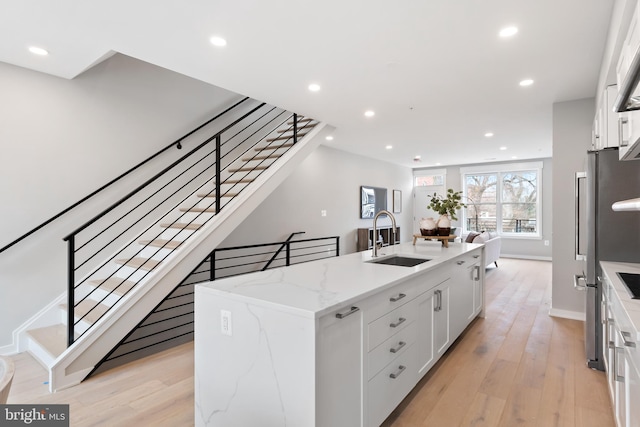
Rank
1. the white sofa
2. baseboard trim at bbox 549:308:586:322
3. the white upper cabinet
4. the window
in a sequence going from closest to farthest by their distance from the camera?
the white upper cabinet < baseboard trim at bbox 549:308:586:322 < the white sofa < the window

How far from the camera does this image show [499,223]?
9.01 m

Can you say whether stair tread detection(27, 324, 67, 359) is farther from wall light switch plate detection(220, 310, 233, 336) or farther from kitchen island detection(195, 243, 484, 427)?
wall light switch plate detection(220, 310, 233, 336)

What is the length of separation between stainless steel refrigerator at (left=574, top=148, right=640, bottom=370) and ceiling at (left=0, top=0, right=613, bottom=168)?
1001 millimetres

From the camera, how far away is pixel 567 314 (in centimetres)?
391

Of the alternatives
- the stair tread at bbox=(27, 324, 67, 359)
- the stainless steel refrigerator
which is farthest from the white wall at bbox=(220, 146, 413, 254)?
the stainless steel refrigerator

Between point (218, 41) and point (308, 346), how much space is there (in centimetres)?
242

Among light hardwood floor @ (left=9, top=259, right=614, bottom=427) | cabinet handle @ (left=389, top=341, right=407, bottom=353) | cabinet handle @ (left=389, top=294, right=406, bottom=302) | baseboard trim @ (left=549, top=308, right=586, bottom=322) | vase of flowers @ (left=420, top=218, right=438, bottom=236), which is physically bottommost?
light hardwood floor @ (left=9, top=259, right=614, bottom=427)

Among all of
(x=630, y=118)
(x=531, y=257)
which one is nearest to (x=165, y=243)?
(x=630, y=118)

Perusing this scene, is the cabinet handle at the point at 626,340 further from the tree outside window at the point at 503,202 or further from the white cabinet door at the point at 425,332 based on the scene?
the tree outside window at the point at 503,202

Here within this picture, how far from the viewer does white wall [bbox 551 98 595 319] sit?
12.7ft

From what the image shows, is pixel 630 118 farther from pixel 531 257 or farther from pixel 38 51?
pixel 531 257

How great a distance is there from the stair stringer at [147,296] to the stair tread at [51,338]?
11.8 inches

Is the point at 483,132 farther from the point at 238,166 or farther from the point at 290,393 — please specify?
the point at 290,393

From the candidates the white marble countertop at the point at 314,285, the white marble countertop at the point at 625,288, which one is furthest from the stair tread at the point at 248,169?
the white marble countertop at the point at 625,288
